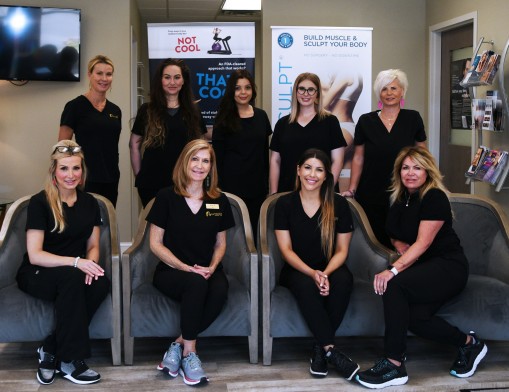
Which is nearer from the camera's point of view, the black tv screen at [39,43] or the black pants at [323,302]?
the black pants at [323,302]

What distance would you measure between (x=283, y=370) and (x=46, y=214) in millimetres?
1349

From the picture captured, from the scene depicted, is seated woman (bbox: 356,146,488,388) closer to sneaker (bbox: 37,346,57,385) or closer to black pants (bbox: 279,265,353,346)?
black pants (bbox: 279,265,353,346)

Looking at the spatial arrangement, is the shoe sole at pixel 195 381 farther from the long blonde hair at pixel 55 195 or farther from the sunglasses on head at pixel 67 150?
the sunglasses on head at pixel 67 150

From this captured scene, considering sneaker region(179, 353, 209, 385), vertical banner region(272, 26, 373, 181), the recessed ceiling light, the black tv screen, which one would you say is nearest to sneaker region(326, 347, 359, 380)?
sneaker region(179, 353, 209, 385)

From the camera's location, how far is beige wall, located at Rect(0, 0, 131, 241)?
20.2 ft

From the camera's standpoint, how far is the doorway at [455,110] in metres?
6.01

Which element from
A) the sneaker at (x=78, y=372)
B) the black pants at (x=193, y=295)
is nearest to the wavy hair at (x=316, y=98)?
the black pants at (x=193, y=295)

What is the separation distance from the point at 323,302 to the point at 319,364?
297 millimetres

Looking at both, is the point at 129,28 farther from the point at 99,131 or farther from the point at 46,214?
the point at 46,214

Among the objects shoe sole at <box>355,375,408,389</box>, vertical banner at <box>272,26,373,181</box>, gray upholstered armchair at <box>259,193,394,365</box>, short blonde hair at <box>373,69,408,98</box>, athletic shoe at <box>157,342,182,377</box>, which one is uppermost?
vertical banner at <box>272,26,373,181</box>

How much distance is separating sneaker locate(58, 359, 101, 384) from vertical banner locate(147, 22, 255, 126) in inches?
106

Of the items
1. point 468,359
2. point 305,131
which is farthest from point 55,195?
point 468,359

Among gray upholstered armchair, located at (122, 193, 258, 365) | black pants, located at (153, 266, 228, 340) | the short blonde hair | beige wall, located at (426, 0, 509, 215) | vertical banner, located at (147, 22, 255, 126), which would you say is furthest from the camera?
vertical banner, located at (147, 22, 255, 126)

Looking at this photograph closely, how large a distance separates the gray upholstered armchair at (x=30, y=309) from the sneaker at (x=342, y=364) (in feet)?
3.34
